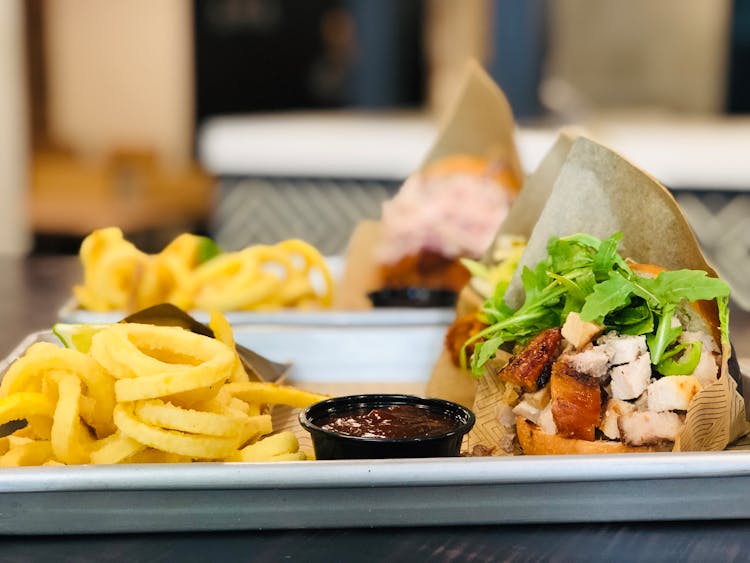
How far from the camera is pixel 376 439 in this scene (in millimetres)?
1228

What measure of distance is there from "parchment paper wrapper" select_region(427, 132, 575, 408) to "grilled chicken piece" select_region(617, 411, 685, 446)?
1.35ft

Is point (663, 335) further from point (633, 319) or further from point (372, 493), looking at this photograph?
point (372, 493)

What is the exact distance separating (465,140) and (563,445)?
1.57 metres

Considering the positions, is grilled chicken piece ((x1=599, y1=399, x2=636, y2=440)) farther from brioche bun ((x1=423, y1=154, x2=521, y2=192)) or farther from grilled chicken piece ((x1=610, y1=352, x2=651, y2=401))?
brioche bun ((x1=423, y1=154, x2=521, y2=192))

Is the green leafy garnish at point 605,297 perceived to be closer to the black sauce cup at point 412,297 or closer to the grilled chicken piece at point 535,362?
the grilled chicken piece at point 535,362

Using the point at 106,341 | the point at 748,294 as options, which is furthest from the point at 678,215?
the point at 748,294

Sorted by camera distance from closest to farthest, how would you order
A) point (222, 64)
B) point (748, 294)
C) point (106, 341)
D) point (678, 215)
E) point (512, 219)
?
1. point (106, 341)
2. point (678, 215)
3. point (512, 219)
4. point (748, 294)
5. point (222, 64)

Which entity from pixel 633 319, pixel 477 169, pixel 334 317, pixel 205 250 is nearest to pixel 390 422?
pixel 633 319

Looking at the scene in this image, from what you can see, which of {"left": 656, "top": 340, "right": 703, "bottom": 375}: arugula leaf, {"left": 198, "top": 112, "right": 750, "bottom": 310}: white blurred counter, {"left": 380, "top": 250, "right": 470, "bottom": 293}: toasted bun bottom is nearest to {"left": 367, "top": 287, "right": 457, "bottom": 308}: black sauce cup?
{"left": 380, "top": 250, "right": 470, "bottom": 293}: toasted bun bottom

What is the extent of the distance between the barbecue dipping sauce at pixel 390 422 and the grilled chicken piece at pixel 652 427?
0.23 meters

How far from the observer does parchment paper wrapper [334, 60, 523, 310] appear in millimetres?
2678

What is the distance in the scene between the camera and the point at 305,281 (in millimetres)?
2354

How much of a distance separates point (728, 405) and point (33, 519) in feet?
2.85

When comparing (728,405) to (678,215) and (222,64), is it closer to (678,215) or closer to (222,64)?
(678,215)
